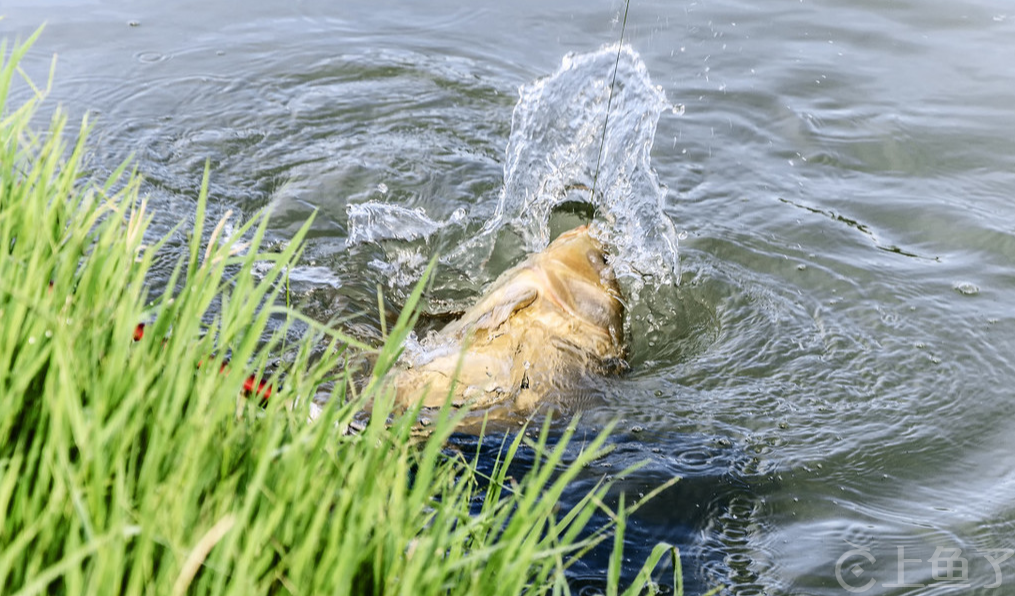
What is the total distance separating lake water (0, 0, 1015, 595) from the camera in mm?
3027

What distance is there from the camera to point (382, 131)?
5371 mm

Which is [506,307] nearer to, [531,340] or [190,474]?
[531,340]

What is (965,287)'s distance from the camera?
14.2 feet

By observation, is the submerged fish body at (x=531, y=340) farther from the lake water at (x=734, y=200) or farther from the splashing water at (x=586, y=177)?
the splashing water at (x=586, y=177)

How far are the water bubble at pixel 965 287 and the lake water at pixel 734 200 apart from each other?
0.01 m

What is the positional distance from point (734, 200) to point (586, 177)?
787 mm

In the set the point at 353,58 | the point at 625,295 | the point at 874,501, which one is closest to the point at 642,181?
the point at 625,295

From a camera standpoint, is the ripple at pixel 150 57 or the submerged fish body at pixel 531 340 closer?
the submerged fish body at pixel 531 340

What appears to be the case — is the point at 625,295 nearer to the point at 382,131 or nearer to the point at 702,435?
the point at 702,435

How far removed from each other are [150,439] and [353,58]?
5018 mm

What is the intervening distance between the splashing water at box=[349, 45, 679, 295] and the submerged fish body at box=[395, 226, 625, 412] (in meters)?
0.52

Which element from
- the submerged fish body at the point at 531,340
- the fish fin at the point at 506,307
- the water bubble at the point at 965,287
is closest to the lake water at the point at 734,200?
the water bubble at the point at 965,287

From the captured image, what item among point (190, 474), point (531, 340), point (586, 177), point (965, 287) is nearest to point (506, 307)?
point (531, 340)

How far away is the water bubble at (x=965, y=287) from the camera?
14.1 ft
